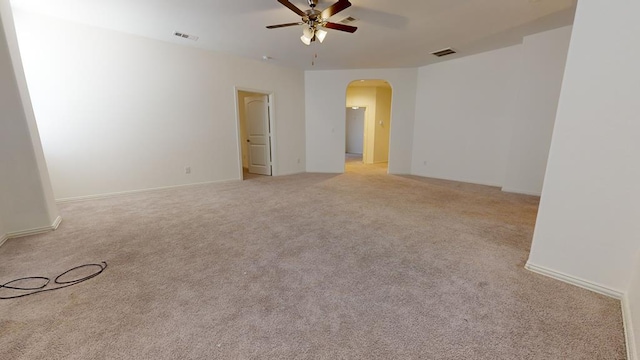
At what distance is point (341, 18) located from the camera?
3.40 m

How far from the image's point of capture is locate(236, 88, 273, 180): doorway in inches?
237

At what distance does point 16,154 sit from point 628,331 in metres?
5.08

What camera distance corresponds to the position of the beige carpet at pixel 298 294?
1278mm

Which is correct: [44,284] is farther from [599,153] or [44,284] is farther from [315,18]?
[599,153]

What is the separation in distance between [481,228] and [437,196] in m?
1.50

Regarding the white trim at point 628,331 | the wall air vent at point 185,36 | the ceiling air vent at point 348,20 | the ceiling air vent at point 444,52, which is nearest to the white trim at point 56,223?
the wall air vent at point 185,36

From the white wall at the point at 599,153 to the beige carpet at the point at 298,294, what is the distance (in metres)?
0.27

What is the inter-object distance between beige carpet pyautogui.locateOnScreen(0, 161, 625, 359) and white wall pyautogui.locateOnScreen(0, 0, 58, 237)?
0.89 ft

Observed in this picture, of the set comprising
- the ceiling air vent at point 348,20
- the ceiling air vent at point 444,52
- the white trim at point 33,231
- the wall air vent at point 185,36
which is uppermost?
the wall air vent at point 185,36

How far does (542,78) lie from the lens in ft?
13.8

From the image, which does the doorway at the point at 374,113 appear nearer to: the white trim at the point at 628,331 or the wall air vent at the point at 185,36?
the wall air vent at the point at 185,36

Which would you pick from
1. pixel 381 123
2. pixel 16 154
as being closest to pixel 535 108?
pixel 381 123

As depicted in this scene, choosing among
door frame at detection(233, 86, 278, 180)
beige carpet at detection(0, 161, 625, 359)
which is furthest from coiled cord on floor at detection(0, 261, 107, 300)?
door frame at detection(233, 86, 278, 180)

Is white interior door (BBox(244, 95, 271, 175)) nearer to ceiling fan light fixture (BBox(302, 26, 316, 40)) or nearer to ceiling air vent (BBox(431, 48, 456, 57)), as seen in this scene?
ceiling fan light fixture (BBox(302, 26, 316, 40))
